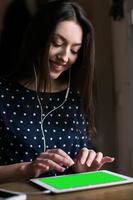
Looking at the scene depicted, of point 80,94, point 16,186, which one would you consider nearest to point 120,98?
point 80,94

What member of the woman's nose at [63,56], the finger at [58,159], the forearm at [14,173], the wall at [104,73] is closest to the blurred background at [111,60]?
the wall at [104,73]

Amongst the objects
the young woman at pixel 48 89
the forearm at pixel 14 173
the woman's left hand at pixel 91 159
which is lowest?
the forearm at pixel 14 173

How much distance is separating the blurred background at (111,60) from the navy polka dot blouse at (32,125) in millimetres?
364

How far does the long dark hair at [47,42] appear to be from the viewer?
1.42 metres

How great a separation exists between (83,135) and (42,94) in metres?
0.22

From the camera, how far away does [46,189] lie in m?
1.00

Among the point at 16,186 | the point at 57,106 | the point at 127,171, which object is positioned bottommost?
the point at 127,171

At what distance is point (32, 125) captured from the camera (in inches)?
57.4

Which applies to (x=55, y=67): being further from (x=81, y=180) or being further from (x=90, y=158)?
(x=81, y=180)

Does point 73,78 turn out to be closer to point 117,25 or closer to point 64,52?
point 64,52

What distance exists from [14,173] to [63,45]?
1.49 feet

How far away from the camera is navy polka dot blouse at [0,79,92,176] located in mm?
1438

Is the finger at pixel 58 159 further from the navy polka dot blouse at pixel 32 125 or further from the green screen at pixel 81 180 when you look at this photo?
the navy polka dot blouse at pixel 32 125

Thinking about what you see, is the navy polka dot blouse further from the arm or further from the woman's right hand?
the woman's right hand
